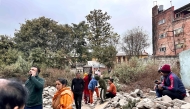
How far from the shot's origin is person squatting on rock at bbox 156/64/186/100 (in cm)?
544

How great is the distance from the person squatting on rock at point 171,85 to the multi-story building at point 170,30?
22937 millimetres

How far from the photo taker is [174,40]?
2908 centimetres

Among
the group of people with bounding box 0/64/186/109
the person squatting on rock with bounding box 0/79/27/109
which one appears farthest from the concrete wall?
the person squatting on rock with bounding box 0/79/27/109

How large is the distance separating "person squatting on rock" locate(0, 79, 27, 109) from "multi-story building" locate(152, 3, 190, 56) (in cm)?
2790

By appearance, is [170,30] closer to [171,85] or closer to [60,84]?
[171,85]

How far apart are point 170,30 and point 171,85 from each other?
2641cm

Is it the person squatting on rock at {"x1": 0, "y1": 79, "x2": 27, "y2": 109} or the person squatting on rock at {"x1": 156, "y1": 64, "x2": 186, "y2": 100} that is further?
Result: the person squatting on rock at {"x1": 156, "y1": 64, "x2": 186, "y2": 100}

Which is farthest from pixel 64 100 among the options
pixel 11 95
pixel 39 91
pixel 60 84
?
pixel 11 95

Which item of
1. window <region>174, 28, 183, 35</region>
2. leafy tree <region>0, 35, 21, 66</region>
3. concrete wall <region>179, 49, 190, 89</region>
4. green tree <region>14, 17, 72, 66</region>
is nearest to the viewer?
concrete wall <region>179, 49, 190, 89</region>

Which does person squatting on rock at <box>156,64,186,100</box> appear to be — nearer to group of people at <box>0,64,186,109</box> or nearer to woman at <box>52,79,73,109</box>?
group of people at <box>0,64,186,109</box>

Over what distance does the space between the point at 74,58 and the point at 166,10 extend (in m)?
15.7

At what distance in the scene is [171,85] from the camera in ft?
18.0

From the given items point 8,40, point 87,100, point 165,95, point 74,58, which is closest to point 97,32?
point 74,58

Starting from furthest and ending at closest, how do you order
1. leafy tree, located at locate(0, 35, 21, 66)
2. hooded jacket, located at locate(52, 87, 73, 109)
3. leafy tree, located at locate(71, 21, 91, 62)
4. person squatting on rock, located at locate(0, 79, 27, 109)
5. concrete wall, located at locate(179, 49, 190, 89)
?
leafy tree, located at locate(71, 21, 91, 62) < leafy tree, located at locate(0, 35, 21, 66) < concrete wall, located at locate(179, 49, 190, 89) < hooded jacket, located at locate(52, 87, 73, 109) < person squatting on rock, located at locate(0, 79, 27, 109)
